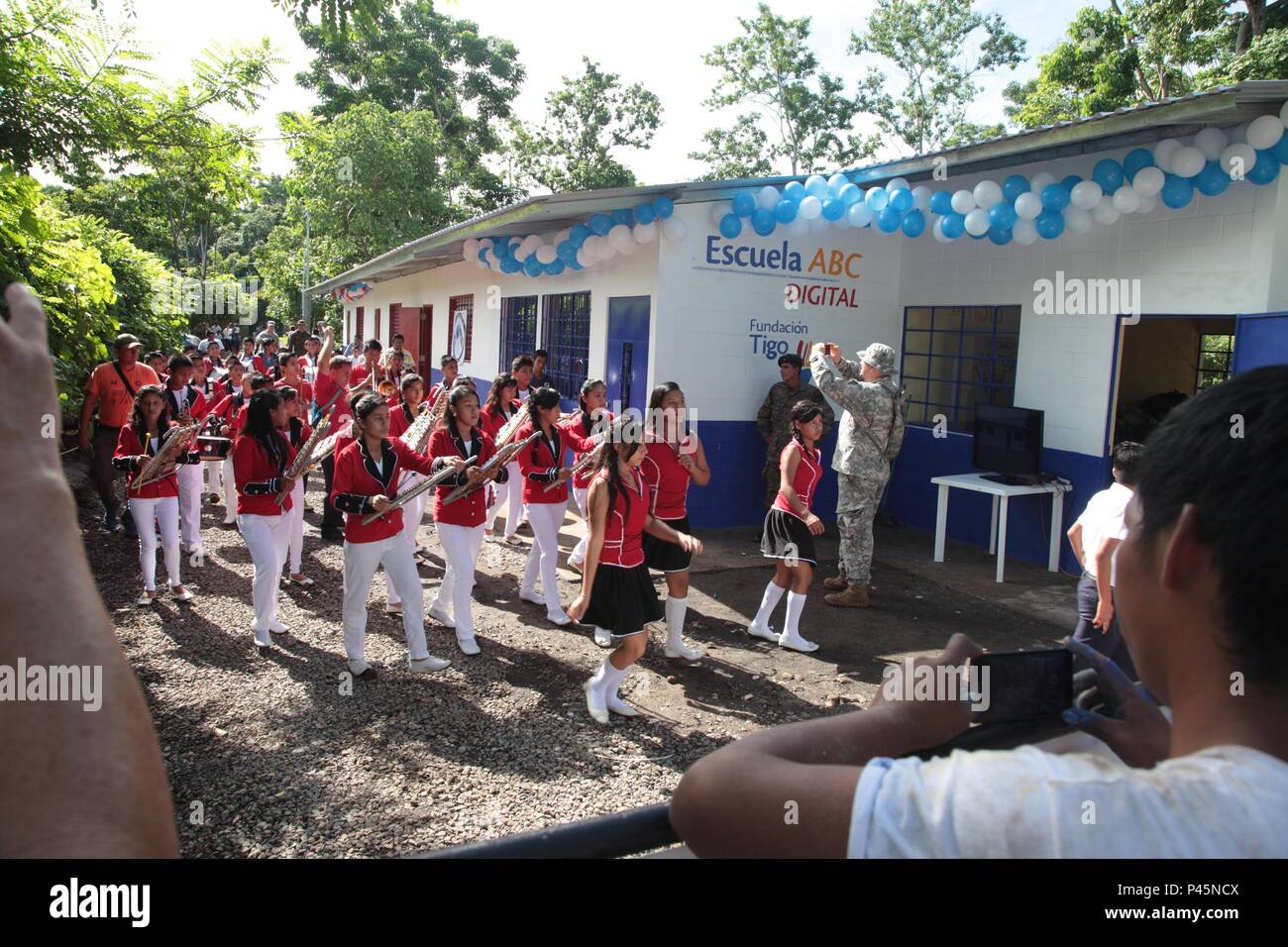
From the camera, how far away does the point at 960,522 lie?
32.7 feet

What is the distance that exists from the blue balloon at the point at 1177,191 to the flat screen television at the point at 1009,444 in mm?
2130

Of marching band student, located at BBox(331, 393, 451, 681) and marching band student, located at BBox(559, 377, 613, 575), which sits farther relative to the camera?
marching band student, located at BBox(559, 377, 613, 575)

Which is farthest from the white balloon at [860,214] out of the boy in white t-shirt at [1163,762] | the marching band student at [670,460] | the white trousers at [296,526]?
the boy in white t-shirt at [1163,762]

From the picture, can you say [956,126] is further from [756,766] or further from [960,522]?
[756,766]

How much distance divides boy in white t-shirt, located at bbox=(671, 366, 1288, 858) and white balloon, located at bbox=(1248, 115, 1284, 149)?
23.6 feet

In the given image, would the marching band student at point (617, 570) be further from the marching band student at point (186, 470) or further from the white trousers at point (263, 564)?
the marching band student at point (186, 470)

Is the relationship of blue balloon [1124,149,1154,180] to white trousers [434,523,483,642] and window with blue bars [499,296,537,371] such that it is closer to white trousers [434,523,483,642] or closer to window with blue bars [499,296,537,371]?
white trousers [434,523,483,642]

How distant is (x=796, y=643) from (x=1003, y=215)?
173 inches

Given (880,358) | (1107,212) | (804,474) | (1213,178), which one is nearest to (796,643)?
(804,474)

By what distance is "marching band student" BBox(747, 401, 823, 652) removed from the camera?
21.5 feet

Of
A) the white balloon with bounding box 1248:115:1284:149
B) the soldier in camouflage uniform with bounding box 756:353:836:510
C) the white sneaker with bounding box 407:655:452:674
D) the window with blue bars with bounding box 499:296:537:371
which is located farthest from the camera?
the window with blue bars with bounding box 499:296:537:371

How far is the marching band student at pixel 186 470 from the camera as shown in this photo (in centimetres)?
802

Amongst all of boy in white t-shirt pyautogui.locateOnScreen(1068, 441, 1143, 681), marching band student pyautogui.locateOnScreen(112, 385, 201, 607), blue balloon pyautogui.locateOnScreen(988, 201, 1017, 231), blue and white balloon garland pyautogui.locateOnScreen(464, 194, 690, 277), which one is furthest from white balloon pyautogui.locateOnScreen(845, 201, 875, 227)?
marching band student pyautogui.locateOnScreen(112, 385, 201, 607)
